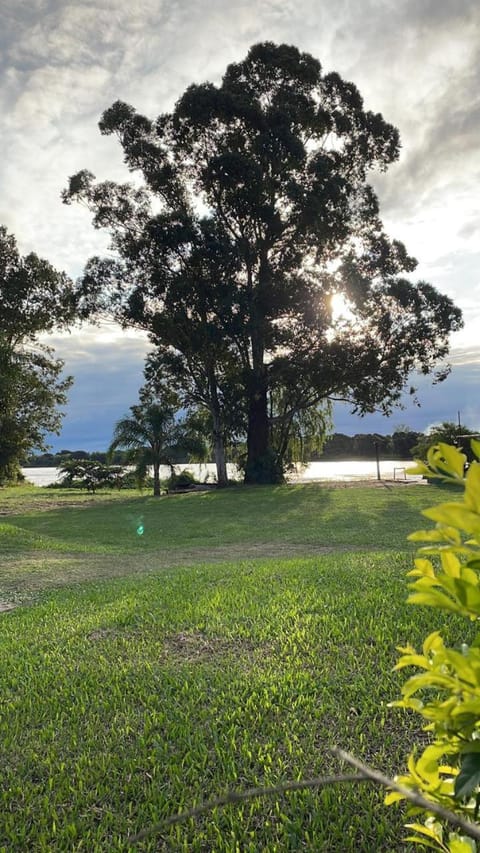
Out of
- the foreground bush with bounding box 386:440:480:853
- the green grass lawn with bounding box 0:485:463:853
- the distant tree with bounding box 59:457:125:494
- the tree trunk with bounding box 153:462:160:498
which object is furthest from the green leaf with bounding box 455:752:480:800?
the distant tree with bounding box 59:457:125:494

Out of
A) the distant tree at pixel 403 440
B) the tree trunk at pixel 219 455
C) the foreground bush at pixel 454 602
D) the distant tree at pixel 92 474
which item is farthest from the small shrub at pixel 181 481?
the foreground bush at pixel 454 602

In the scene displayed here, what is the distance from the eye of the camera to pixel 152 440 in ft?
79.9

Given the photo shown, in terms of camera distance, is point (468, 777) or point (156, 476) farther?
point (156, 476)

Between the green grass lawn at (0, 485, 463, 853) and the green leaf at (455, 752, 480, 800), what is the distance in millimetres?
1420

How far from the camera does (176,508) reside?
16.5m

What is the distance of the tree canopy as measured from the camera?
2077cm

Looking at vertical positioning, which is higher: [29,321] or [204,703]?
[29,321]

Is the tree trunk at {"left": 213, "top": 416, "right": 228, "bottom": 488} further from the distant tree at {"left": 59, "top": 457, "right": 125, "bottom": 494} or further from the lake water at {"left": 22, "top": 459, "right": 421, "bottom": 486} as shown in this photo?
the distant tree at {"left": 59, "top": 457, "right": 125, "bottom": 494}

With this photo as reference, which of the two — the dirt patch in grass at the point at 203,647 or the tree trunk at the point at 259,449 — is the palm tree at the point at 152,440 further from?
the dirt patch in grass at the point at 203,647

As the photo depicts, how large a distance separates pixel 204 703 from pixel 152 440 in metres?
21.9

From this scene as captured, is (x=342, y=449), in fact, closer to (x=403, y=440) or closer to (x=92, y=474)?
(x=403, y=440)

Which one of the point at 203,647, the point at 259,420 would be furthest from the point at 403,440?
the point at 203,647

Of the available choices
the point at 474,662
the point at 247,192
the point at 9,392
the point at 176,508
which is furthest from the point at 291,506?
the point at 474,662

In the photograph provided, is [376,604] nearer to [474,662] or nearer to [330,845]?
[330,845]
